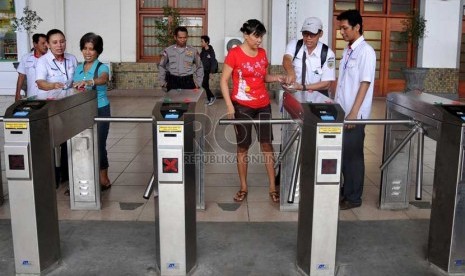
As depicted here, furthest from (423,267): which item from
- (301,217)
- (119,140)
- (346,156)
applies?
(119,140)

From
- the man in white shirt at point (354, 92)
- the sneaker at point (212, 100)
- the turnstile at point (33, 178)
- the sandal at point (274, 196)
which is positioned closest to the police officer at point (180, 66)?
the sandal at point (274, 196)

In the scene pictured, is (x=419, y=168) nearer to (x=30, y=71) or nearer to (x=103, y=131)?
(x=103, y=131)

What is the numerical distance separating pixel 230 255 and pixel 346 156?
1.20m

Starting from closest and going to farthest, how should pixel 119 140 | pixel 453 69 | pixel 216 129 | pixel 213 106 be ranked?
pixel 119 140
pixel 216 129
pixel 213 106
pixel 453 69

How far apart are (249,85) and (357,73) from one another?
2.40 feet

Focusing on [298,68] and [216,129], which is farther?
[216,129]

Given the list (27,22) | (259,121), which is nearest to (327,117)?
(259,121)

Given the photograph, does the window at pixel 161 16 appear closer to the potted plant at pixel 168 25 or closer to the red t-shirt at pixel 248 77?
the potted plant at pixel 168 25

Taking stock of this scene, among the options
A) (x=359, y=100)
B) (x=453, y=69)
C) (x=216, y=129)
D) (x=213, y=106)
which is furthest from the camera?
(x=453, y=69)

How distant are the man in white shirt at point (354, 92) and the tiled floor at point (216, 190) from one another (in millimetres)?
187

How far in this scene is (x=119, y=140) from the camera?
598cm

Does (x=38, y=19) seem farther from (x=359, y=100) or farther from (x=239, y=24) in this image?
(x=359, y=100)

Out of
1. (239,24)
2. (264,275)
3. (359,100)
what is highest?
(239,24)

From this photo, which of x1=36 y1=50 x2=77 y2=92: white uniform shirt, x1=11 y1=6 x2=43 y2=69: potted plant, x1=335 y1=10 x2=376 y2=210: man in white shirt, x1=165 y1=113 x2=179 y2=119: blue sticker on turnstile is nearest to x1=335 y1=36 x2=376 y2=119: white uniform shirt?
x1=335 y1=10 x2=376 y2=210: man in white shirt
